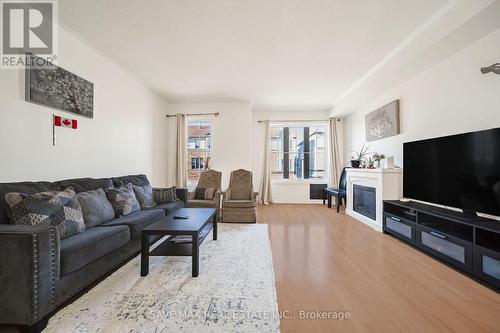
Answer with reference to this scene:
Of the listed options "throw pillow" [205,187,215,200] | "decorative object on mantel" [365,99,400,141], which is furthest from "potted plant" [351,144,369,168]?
"throw pillow" [205,187,215,200]

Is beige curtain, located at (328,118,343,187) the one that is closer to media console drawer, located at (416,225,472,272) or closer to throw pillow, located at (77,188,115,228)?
media console drawer, located at (416,225,472,272)

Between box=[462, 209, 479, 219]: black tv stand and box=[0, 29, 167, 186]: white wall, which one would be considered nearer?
box=[0, 29, 167, 186]: white wall

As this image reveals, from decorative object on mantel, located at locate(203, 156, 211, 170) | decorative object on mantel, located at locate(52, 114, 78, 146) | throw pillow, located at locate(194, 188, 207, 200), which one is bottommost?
throw pillow, located at locate(194, 188, 207, 200)

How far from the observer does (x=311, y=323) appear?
4.84 ft

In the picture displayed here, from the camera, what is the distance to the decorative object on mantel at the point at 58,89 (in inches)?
87.3

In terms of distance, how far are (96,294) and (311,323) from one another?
1.72 meters

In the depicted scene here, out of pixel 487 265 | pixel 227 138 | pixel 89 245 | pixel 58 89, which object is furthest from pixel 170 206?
pixel 487 265

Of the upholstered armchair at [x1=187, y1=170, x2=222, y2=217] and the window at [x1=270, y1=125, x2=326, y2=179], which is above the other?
the window at [x1=270, y1=125, x2=326, y2=179]

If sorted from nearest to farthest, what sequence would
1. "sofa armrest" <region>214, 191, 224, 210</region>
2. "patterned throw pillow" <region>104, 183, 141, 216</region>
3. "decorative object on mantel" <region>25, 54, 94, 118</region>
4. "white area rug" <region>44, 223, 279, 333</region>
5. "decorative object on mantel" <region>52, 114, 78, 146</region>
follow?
1. "white area rug" <region>44, 223, 279, 333</region>
2. "decorative object on mantel" <region>25, 54, 94, 118</region>
3. "decorative object on mantel" <region>52, 114, 78, 146</region>
4. "patterned throw pillow" <region>104, 183, 141, 216</region>
5. "sofa armrest" <region>214, 191, 224, 210</region>

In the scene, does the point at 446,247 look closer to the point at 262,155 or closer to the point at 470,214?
the point at 470,214

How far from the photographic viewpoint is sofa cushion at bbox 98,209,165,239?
2336 mm

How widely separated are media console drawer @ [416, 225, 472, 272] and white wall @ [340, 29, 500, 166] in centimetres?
130

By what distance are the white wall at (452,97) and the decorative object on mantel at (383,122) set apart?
0.10 metres

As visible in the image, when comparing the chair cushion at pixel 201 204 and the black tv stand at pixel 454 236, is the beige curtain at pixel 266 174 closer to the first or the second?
the chair cushion at pixel 201 204
